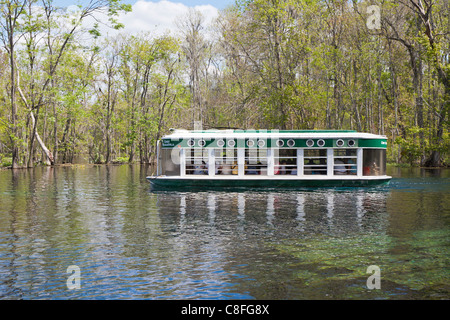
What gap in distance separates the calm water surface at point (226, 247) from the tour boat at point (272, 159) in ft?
18.4

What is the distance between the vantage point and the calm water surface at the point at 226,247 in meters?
10.8

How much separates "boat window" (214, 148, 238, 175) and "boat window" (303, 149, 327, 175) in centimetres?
477

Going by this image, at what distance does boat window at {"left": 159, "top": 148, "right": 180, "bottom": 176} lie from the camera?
110 feet

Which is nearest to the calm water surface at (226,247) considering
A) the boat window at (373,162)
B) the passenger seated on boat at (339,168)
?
the boat window at (373,162)

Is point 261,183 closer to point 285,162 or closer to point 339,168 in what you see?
point 285,162

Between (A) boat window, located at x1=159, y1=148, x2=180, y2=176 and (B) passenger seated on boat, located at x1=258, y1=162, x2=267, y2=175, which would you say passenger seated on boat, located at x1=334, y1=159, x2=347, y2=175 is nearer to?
(B) passenger seated on boat, located at x1=258, y1=162, x2=267, y2=175

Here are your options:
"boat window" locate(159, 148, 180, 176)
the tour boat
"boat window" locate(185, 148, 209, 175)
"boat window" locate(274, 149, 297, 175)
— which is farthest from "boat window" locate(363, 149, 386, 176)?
"boat window" locate(159, 148, 180, 176)

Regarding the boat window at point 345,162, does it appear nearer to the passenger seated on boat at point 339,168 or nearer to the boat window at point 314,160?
the passenger seated on boat at point 339,168

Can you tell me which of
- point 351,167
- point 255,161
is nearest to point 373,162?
point 351,167

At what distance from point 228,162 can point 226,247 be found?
19.4m

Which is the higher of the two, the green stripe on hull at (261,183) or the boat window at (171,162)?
the boat window at (171,162)

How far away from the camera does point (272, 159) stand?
3300cm

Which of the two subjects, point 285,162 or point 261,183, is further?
point 285,162
